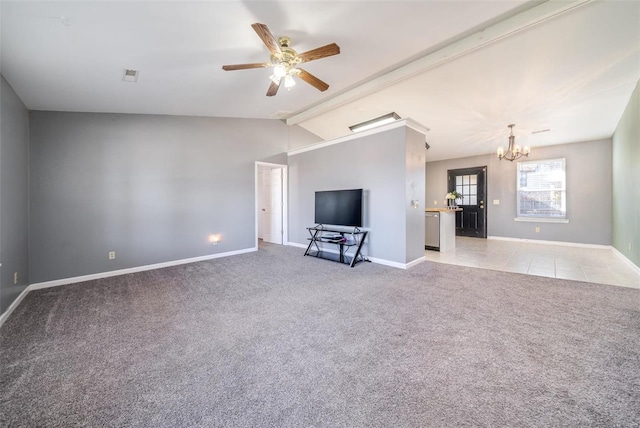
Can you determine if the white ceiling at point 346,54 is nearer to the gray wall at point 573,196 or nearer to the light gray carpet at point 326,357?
the gray wall at point 573,196

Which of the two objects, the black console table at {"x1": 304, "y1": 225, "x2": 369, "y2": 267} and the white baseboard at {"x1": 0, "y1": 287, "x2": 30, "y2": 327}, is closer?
the white baseboard at {"x1": 0, "y1": 287, "x2": 30, "y2": 327}

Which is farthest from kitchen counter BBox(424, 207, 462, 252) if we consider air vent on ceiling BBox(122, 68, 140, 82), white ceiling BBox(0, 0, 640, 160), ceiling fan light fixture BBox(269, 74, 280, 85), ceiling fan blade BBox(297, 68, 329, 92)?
air vent on ceiling BBox(122, 68, 140, 82)

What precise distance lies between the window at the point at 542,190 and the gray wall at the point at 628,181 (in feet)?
3.18

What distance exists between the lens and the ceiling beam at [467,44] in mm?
2369

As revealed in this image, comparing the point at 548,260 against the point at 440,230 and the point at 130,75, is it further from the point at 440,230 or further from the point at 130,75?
the point at 130,75

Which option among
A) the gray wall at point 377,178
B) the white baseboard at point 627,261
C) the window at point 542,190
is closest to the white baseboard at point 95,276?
the gray wall at point 377,178

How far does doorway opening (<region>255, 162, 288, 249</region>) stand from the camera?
637 cm

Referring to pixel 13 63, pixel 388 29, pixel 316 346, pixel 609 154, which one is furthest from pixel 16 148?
pixel 609 154

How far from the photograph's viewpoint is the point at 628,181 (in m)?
3.98

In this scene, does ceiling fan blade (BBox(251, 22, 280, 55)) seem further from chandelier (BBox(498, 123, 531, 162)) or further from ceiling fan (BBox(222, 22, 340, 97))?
chandelier (BBox(498, 123, 531, 162))

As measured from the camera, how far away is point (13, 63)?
2373 mm

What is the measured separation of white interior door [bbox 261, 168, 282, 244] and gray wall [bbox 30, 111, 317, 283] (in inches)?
41.5

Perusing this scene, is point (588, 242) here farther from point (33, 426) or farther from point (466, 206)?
point (33, 426)

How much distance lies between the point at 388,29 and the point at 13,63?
3.71m
